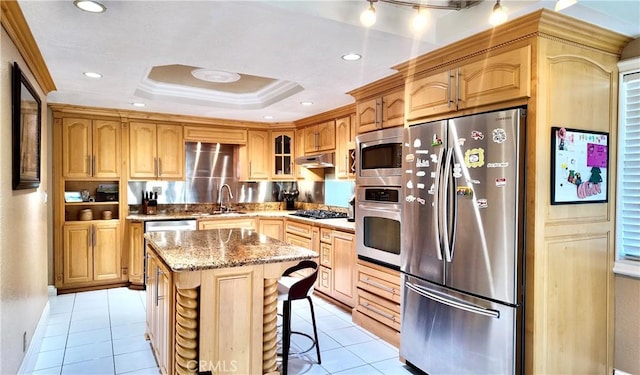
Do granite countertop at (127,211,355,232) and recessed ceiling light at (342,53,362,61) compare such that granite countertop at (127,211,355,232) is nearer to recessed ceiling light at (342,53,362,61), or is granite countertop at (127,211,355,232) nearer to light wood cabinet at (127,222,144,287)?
light wood cabinet at (127,222,144,287)

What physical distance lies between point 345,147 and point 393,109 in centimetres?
138

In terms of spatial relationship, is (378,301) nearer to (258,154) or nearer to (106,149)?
(258,154)

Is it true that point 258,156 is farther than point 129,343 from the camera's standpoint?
Yes

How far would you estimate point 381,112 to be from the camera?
3.40 metres

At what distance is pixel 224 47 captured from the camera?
257 centimetres

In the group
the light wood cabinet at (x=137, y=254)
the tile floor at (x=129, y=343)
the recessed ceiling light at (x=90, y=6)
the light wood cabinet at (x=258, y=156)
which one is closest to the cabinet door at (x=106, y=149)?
the light wood cabinet at (x=137, y=254)

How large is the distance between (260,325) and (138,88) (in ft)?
9.24

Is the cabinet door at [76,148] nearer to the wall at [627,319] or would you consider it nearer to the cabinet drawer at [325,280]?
the cabinet drawer at [325,280]

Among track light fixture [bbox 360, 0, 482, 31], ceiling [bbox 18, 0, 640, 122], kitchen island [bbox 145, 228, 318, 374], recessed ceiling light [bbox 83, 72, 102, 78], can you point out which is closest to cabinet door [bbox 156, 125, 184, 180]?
ceiling [bbox 18, 0, 640, 122]

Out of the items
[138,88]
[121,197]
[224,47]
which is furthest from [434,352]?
[121,197]

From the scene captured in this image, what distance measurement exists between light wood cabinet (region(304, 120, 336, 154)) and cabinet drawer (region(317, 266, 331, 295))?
1.51m

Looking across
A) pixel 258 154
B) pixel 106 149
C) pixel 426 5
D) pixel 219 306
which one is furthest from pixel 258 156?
pixel 426 5

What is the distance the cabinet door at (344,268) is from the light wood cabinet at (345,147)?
0.77 metres

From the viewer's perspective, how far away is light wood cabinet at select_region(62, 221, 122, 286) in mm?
4641
